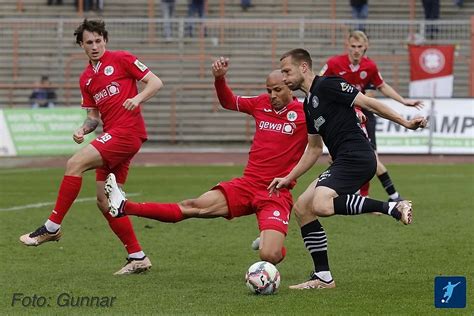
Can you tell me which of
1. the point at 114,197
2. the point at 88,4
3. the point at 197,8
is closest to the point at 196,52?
the point at 197,8

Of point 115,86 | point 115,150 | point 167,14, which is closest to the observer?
point 115,150

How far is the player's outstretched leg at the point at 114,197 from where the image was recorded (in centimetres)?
973

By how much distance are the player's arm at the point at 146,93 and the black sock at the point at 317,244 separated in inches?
80.0

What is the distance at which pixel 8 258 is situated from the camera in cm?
1150

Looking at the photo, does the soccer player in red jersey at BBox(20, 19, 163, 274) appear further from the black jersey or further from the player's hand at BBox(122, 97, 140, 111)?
the black jersey

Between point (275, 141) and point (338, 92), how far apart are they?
1124mm

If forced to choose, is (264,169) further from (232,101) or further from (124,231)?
(124,231)

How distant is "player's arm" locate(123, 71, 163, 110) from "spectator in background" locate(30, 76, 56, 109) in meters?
18.7

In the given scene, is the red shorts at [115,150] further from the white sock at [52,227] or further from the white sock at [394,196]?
the white sock at [394,196]

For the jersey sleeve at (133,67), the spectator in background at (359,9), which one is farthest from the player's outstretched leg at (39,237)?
the spectator in background at (359,9)

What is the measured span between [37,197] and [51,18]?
15713 millimetres

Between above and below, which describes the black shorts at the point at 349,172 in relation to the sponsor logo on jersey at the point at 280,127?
below

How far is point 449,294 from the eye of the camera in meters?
8.27

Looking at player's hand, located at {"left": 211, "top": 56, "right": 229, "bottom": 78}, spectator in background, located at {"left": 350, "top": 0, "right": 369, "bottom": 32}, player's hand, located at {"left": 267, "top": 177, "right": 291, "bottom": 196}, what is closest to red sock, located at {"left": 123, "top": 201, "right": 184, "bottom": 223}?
player's hand, located at {"left": 267, "top": 177, "right": 291, "bottom": 196}
